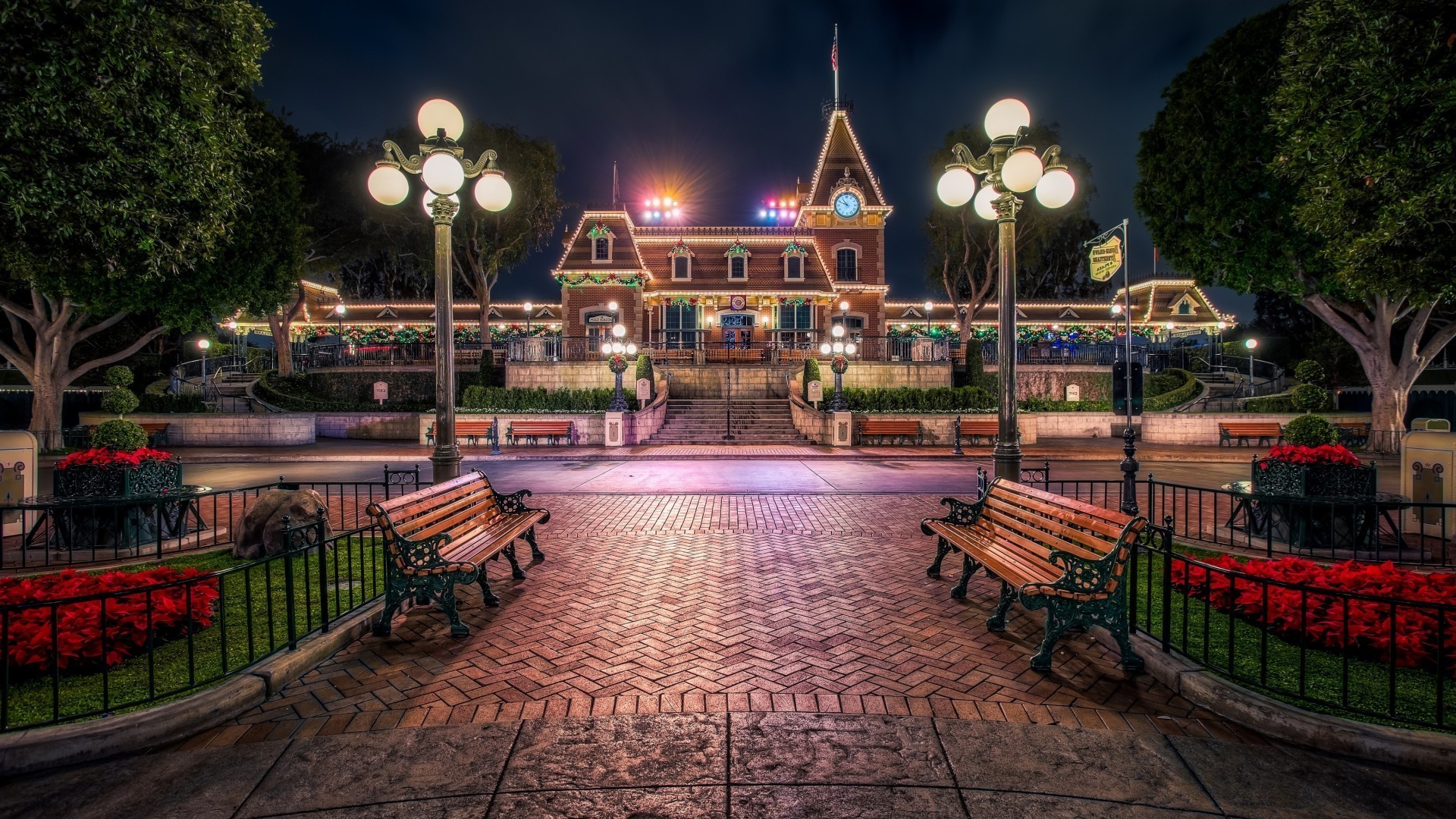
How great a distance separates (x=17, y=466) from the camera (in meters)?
Result: 8.62

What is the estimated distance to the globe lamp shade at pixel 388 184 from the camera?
753cm

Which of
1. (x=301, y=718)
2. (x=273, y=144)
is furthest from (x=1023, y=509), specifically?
(x=273, y=144)

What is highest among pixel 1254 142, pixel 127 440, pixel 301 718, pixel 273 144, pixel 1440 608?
pixel 273 144

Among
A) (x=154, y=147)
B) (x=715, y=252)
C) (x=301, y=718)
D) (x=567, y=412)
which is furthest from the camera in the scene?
(x=715, y=252)

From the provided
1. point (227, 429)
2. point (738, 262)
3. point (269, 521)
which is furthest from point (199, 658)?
point (738, 262)

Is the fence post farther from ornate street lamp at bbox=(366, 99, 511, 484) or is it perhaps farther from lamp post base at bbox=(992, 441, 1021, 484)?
lamp post base at bbox=(992, 441, 1021, 484)

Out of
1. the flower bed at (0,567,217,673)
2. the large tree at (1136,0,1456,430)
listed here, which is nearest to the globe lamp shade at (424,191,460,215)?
the flower bed at (0,567,217,673)

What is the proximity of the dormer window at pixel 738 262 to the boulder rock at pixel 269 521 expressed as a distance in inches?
1239

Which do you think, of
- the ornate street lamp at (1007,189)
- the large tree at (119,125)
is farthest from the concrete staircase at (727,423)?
the large tree at (119,125)

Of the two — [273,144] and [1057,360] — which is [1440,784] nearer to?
[273,144]

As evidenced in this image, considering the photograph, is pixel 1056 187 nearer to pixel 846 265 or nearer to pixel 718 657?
pixel 718 657

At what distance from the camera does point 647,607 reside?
5754 millimetres

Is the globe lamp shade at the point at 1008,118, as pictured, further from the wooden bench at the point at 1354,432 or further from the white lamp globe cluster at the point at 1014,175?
the wooden bench at the point at 1354,432

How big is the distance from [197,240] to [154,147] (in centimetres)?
242
